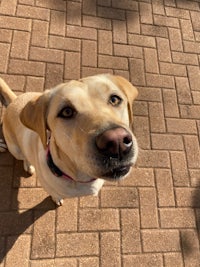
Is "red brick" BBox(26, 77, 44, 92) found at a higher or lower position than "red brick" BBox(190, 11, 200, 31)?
lower

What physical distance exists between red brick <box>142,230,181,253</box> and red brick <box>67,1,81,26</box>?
350cm

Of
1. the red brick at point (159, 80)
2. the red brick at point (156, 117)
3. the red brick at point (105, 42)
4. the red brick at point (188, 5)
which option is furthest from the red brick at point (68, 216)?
the red brick at point (188, 5)

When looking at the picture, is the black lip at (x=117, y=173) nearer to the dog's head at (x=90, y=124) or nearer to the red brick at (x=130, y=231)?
the dog's head at (x=90, y=124)

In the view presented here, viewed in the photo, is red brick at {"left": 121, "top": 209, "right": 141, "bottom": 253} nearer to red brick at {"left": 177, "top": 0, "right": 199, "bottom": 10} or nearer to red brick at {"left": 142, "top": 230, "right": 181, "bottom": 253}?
red brick at {"left": 142, "top": 230, "right": 181, "bottom": 253}

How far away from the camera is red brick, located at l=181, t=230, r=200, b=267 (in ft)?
12.2

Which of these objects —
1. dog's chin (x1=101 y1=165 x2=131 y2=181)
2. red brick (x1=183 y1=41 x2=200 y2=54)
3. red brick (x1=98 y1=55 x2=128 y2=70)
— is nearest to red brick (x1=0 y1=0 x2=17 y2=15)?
red brick (x1=98 y1=55 x2=128 y2=70)

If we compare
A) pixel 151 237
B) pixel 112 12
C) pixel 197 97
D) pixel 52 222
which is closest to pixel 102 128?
pixel 52 222

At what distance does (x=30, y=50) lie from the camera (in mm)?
4602

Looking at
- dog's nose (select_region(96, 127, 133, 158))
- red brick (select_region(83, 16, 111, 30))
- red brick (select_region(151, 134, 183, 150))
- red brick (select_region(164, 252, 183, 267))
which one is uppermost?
dog's nose (select_region(96, 127, 133, 158))

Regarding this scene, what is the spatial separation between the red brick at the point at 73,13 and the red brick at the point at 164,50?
1.46 meters

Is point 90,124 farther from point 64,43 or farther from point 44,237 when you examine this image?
point 64,43

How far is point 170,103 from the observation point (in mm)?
4727

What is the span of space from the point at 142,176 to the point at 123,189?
33 cm

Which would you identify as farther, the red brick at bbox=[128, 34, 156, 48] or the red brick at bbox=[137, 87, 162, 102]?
the red brick at bbox=[128, 34, 156, 48]
